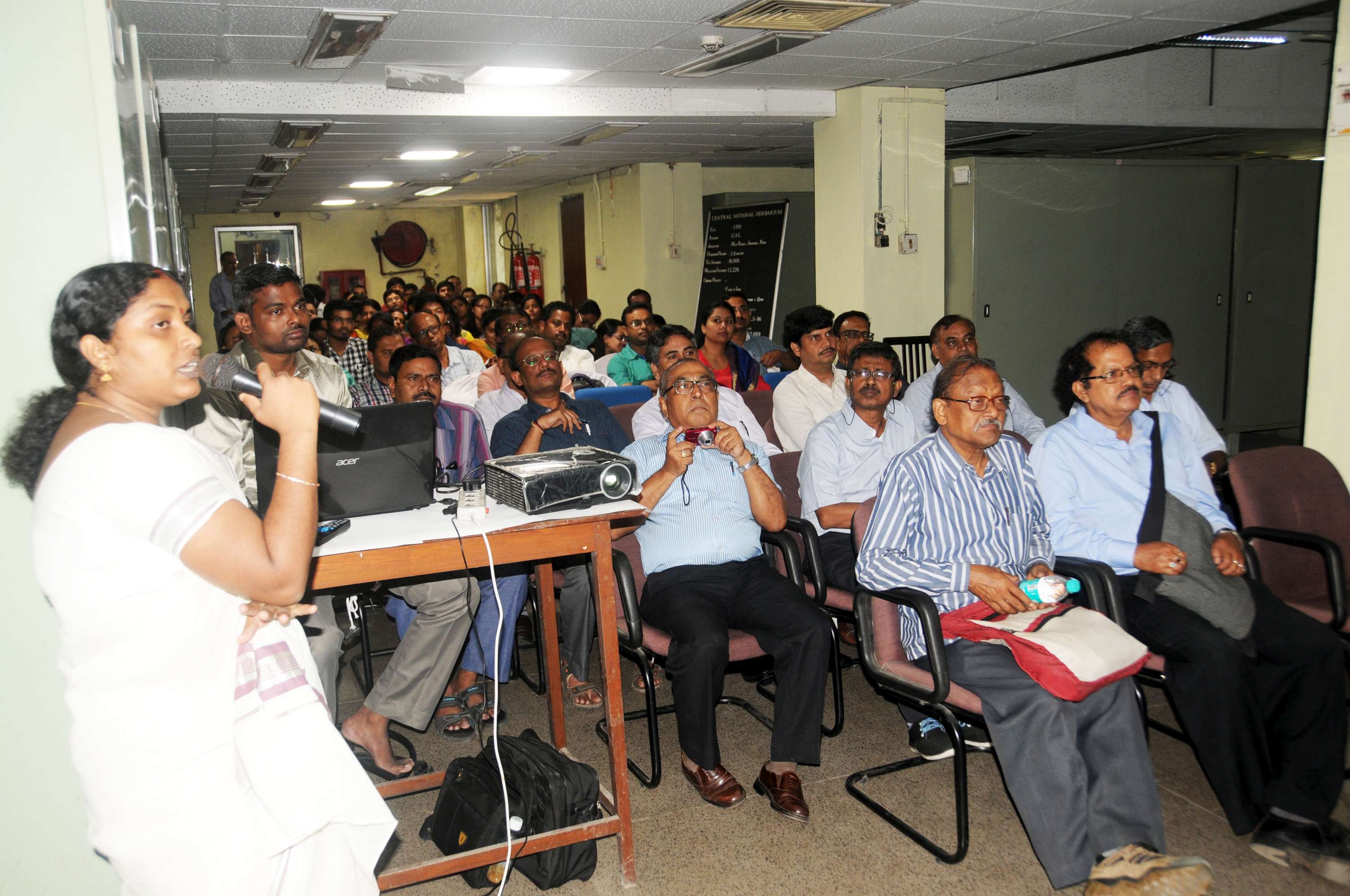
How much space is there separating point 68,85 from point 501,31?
298cm

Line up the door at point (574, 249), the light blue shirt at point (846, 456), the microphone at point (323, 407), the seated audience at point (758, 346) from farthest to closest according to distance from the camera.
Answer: the door at point (574, 249)
the seated audience at point (758, 346)
the light blue shirt at point (846, 456)
the microphone at point (323, 407)

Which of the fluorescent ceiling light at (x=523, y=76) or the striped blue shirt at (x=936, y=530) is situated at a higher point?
the fluorescent ceiling light at (x=523, y=76)

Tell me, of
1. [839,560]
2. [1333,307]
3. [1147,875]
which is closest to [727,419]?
[839,560]

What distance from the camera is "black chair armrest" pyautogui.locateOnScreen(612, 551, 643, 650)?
2818 mm

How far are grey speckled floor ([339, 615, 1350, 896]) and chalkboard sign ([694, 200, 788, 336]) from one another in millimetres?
6323

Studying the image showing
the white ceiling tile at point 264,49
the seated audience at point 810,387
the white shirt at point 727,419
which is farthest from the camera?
the white ceiling tile at point 264,49

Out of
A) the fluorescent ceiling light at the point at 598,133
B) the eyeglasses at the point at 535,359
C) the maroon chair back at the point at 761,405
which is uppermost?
the fluorescent ceiling light at the point at 598,133

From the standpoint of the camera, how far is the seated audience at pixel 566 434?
11.6ft

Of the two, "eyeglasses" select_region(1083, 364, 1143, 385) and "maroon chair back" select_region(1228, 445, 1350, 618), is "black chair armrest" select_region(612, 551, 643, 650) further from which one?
"maroon chair back" select_region(1228, 445, 1350, 618)

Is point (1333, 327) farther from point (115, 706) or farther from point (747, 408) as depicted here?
point (115, 706)

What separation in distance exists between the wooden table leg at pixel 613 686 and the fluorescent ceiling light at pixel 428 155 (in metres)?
6.86

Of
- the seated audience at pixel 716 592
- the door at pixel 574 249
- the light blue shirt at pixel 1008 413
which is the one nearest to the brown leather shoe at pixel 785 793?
the seated audience at pixel 716 592

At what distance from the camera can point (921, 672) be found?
2537 millimetres

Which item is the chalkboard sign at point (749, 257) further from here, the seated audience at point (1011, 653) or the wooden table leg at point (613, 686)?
the wooden table leg at point (613, 686)
